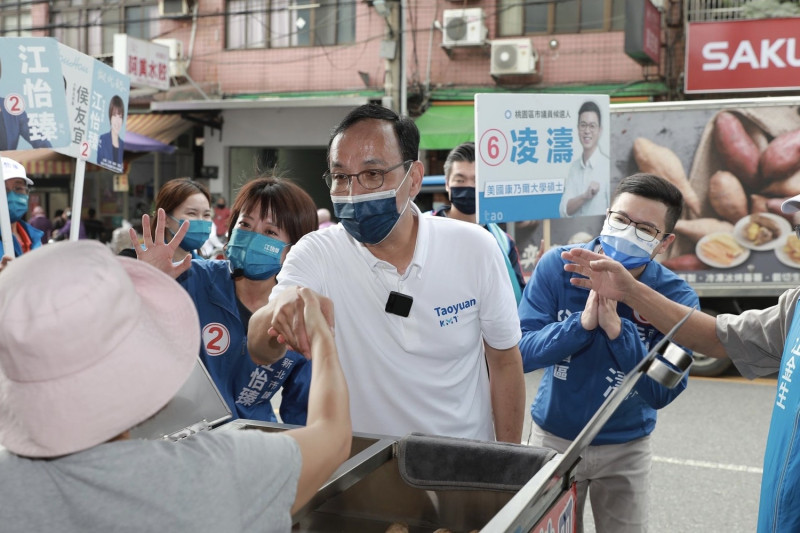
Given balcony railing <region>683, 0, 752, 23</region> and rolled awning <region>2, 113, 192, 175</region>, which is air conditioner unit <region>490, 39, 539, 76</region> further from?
rolled awning <region>2, 113, 192, 175</region>

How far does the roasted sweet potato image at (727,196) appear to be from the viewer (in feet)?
26.4

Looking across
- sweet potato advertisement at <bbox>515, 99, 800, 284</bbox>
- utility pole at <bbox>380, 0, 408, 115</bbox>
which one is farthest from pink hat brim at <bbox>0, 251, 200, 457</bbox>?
utility pole at <bbox>380, 0, 408, 115</bbox>

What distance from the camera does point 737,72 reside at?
12.1 metres

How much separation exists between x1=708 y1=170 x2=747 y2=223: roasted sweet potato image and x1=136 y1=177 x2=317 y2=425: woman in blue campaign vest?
19.6 ft

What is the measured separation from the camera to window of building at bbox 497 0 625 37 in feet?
47.0

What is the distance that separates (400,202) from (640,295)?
79 cm

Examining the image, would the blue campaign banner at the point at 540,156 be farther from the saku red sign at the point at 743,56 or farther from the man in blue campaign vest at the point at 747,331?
the saku red sign at the point at 743,56

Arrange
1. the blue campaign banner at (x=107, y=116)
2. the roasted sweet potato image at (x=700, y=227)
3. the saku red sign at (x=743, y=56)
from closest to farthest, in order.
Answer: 1. the blue campaign banner at (x=107, y=116)
2. the roasted sweet potato image at (x=700, y=227)
3. the saku red sign at (x=743, y=56)

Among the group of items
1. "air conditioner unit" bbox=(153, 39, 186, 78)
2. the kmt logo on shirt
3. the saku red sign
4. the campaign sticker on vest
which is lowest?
the campaign sticker on vest

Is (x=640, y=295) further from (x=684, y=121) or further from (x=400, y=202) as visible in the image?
(x=684, y=121)

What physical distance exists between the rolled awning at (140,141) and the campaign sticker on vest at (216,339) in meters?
13.8

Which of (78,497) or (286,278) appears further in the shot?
(286,278)

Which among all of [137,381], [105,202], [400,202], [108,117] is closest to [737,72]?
[108,117]

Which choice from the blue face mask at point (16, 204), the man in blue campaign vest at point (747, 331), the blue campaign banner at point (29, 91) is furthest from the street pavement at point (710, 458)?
the blue face mask at point (16, 204)
